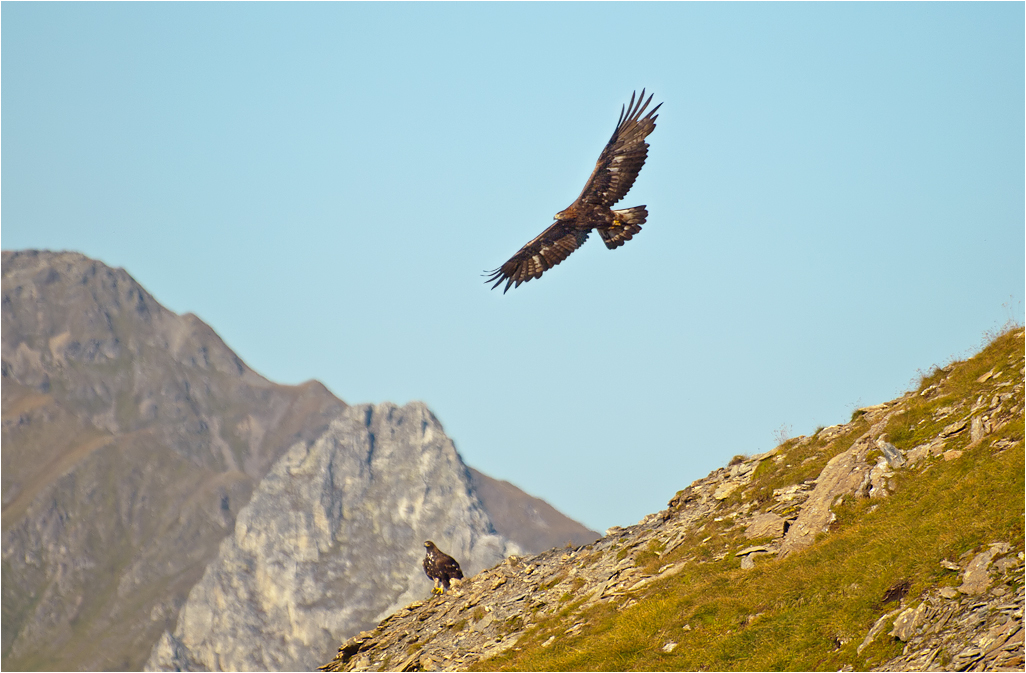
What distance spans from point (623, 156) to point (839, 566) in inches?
446

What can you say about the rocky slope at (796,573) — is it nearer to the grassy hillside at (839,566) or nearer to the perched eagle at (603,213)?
the grassy hillside at (839,566)

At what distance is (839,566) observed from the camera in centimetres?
2339

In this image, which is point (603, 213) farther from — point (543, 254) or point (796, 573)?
point (796, 573)

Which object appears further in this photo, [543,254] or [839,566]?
[543,254]

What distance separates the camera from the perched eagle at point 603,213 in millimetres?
27641

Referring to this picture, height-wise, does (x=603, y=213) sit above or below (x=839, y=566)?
above

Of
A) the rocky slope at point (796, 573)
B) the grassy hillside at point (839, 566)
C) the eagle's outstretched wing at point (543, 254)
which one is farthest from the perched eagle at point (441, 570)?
the eagle's outstretched wing at point (543, 254)

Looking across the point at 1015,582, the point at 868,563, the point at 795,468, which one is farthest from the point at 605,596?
the point at 1015,582

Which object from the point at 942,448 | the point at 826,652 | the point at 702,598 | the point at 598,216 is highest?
the point at 598,216

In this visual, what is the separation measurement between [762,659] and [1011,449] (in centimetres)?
698

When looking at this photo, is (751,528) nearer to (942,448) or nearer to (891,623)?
(942,448)

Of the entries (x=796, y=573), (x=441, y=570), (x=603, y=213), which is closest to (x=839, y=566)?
(x=796, y=573)

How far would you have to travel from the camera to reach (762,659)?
21.9 metres

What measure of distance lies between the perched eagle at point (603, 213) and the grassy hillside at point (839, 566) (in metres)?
8.85
